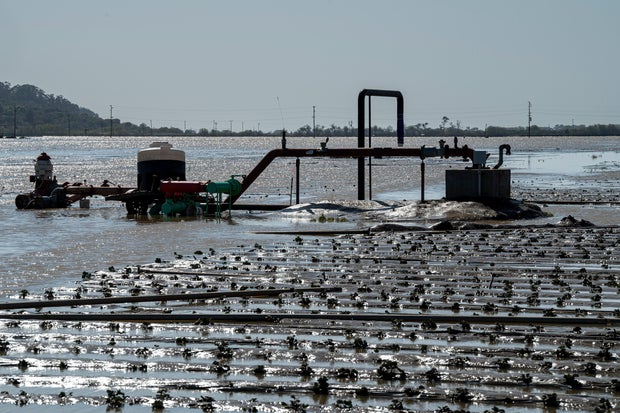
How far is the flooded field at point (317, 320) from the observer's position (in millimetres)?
10086

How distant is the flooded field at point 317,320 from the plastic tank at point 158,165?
8.75m

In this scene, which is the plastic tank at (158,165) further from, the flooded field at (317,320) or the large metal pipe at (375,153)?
the flooded field at (317,320)

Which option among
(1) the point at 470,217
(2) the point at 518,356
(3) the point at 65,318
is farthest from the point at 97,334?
(1) the point at 470,217

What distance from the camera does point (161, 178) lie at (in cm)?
3456

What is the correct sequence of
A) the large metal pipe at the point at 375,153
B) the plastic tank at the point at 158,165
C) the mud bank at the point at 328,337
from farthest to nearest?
the plastic tank at the point at 158,165
the large metal pipe at the point at 375,153
the mud bank at the point at 328,337

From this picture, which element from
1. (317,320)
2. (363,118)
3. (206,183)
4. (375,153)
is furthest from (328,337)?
(363,118)

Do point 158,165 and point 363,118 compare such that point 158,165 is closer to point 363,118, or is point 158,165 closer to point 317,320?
point 363,118

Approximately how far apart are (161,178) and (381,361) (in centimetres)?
2408

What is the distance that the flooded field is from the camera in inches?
397

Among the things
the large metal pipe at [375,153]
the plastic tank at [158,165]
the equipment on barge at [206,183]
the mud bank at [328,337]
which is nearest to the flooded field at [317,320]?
the mud bank at [328,337]

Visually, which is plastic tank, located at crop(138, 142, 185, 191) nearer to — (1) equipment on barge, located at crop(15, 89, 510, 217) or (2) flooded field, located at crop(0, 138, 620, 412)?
(1) equipment on barge, located at crop(15, 89, 510, 217)

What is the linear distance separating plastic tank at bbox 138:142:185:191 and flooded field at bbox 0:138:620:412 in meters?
8.75

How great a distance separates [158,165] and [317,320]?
71.2 feet

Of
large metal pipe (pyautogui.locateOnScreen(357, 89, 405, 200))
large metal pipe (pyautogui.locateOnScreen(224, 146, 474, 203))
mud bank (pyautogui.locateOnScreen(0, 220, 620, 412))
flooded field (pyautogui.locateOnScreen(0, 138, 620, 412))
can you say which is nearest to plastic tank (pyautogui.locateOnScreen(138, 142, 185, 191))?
large metal pipe (pyautogui.locateOnScreen(224, 146, 474, 203))
